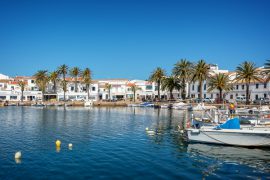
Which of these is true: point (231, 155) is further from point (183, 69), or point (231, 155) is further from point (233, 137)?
point (183, 69)

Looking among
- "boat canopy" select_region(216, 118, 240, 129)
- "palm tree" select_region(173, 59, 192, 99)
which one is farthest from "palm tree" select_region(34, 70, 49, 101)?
"boat canopy" select_region(216, 118, 240, 129)

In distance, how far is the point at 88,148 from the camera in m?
26.0

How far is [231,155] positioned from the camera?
76.7 feet

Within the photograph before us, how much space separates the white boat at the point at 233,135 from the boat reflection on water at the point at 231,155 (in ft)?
1.73

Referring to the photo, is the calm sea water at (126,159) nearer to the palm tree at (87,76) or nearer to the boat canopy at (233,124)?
the boat canopy at (233,124)

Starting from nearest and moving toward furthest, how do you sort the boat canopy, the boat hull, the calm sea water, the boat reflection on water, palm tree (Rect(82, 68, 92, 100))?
the calm sea water, the boat reflection on water, the boat hull, the boat canopy, palm tree (Rect(82, 68, 92, 100))

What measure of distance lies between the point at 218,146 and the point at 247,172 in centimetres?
768

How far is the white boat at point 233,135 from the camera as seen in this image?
2498 centimetres

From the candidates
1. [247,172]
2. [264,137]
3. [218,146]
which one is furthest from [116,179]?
[264,137]

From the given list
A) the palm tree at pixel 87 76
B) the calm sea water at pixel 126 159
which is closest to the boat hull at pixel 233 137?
the calm sea water at pixel 126 159

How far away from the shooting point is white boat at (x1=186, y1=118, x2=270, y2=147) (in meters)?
25.0

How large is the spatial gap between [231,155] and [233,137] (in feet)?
9.66

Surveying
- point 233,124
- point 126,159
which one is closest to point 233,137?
point 233,124

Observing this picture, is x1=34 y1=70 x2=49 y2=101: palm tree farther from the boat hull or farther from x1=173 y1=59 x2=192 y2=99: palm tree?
the boat hull
